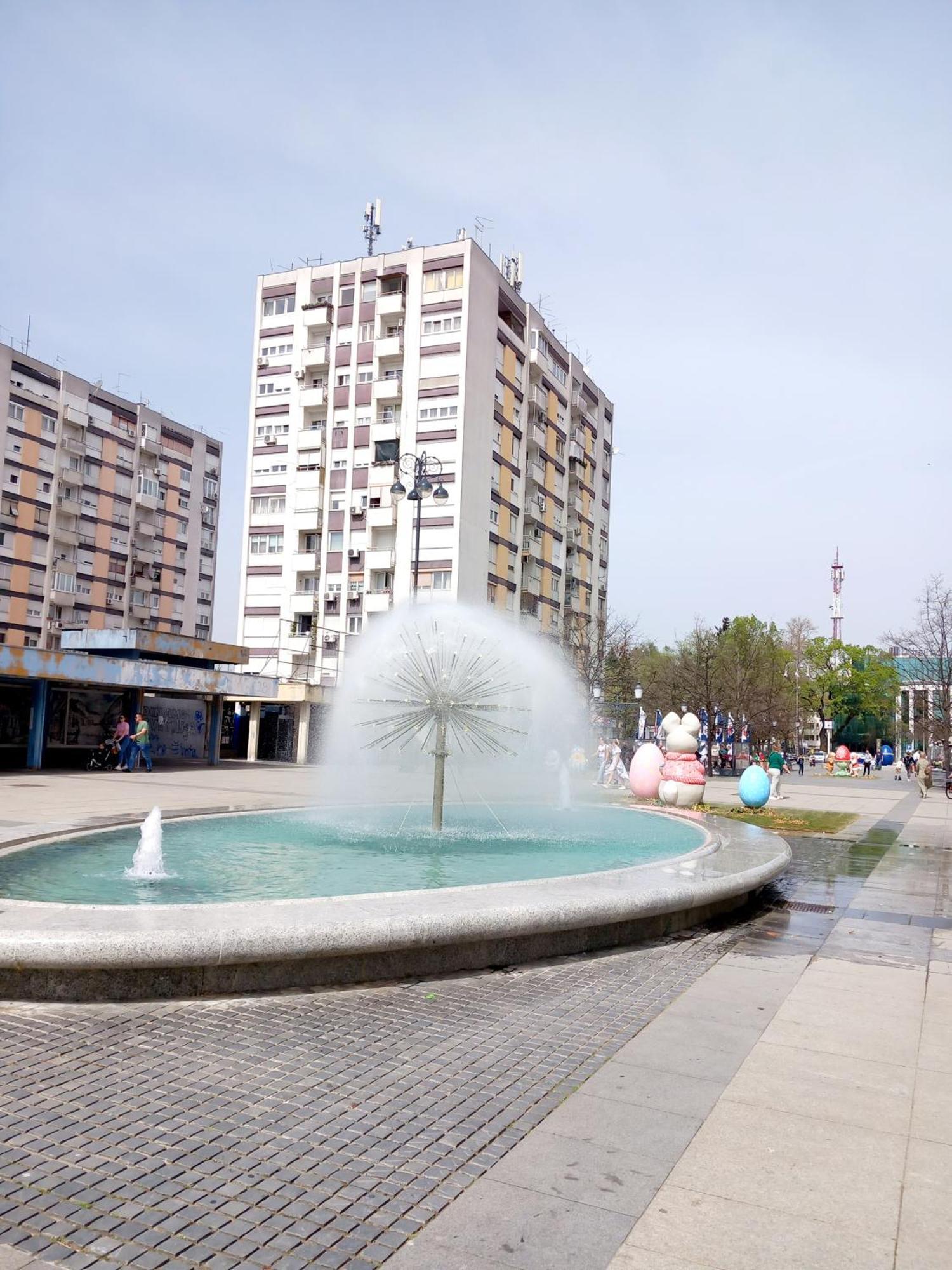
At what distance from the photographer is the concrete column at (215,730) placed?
117 ft

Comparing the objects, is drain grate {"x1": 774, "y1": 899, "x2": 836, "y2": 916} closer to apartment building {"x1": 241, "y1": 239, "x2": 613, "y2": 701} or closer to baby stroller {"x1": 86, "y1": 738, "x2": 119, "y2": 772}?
baby stroller {"x1": 86, "y1": 738, "x2": 119, "y2": 772}

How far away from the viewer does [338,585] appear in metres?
51.9

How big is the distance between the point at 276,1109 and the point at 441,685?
842cm

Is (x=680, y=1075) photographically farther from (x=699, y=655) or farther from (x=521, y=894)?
(x=699, y=655)

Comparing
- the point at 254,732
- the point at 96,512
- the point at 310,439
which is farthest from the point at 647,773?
the point at 96,512

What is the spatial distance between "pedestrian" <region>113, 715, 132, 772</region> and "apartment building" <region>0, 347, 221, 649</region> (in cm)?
3106

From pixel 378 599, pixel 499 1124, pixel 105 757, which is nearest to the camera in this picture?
pixel 499 1124

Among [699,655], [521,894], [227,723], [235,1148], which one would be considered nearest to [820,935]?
[521,894]

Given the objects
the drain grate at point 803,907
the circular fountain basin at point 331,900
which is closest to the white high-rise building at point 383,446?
the circular fountain basin at point 331,900

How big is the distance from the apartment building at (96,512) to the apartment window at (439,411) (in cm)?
Answer: 2696

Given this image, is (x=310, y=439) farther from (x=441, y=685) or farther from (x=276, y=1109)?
(x=276, y=1109)

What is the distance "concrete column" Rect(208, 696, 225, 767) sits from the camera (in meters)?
35.7

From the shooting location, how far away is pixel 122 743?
29391 millimetres

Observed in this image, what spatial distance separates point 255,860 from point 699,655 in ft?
145
